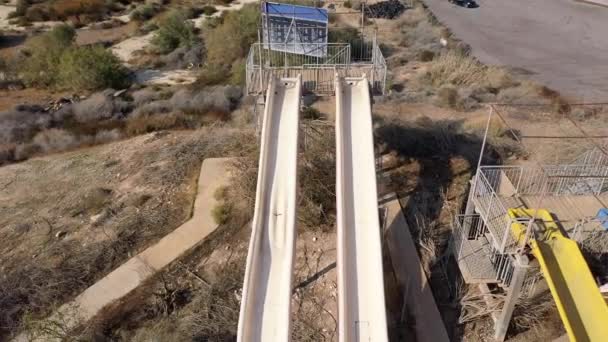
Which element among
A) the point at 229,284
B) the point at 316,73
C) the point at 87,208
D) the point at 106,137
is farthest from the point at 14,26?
the point at 229,284

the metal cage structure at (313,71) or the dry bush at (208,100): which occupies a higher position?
the metal cage structure at (313,71)

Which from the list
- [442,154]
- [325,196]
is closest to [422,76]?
[442,154]

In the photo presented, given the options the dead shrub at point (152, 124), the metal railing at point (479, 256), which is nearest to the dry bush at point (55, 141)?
the dead shrub at point (152, 124)

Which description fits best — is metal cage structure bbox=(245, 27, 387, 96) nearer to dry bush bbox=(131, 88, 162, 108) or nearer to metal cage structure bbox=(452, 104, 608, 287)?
metal cage structure bbox=(452, 104, 608, 287)

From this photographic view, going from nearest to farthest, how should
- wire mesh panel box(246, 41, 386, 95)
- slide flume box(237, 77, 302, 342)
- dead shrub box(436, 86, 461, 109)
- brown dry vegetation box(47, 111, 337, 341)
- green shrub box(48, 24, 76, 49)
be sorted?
slide flume box(237, 77, 302, 342)
brown dry vegetation box(47, 111, 337, 341)
wire mesh panel box(246, 41, 386, 95)
dead shrub box(436, 86, 461, 109)
green shrub box(48, 24, 76, 49)

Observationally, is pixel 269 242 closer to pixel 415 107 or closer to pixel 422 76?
pixel 415 107

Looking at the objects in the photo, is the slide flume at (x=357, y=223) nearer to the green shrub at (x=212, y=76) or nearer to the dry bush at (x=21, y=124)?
the green shrub at (x=212, y=76)

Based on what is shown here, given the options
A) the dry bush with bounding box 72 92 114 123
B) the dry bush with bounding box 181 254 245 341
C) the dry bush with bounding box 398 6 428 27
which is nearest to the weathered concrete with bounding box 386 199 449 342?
the dry bush with bounding box 181 254 245 341
